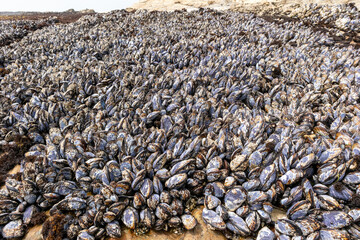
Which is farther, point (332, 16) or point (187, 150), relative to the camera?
point (332, 16)

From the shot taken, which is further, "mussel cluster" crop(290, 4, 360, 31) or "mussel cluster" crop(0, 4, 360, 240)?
"mussel cluster" crop(290, 4, 360, 31)

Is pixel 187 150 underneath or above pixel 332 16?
underneath

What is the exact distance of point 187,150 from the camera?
2.45m

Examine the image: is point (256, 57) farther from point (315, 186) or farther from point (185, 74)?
point (315, 186)

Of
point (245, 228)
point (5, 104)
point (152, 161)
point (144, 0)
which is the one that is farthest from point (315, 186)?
point (144, 0)

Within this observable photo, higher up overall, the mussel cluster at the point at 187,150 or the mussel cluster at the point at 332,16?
the mussel cluster at the point at 332,16

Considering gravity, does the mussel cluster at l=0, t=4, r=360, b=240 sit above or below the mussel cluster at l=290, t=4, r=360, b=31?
below

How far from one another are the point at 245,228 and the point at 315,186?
3.15 feet

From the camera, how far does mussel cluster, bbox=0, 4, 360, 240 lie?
1.98m

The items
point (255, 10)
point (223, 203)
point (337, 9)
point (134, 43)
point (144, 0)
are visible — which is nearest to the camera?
point (223, 203)

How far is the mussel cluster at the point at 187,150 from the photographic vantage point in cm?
198

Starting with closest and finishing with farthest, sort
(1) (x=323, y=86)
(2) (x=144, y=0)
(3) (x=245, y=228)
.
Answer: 1. (3) (x=245, y=228)
2. (1) (x=323, y=86)
3. (2) (x=144, y=0)

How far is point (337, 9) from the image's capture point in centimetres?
1099

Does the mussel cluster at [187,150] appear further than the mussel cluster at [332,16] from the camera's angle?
No
